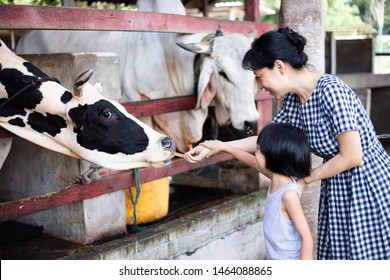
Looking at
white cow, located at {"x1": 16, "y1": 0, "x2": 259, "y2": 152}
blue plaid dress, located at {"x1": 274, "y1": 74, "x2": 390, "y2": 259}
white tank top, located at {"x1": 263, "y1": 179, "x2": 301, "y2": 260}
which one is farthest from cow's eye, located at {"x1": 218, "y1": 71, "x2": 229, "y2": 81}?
white tank top, located at {"x1": 263, "y1": 179, "x2": 301, "y2": 260}

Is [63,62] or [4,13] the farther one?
[63,62]

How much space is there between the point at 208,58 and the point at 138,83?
58cm

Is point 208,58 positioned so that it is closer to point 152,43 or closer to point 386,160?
point 152,43

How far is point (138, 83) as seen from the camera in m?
4.16

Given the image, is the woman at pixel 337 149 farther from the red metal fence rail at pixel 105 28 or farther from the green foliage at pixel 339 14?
the green foliage at pixel 339 14

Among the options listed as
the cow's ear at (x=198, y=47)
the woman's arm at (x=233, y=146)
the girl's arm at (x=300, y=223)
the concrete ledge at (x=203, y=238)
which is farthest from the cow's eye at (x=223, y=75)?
the girl's arm at (x=300, y=223)

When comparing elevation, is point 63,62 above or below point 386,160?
above

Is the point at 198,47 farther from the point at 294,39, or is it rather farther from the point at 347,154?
the point at 347,154

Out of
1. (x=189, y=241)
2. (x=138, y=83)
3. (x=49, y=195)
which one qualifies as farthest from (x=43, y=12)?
(x=189, y=241)

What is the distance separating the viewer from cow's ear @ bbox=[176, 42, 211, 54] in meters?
3.88

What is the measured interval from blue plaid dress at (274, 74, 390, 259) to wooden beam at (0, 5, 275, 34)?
55.3 inches

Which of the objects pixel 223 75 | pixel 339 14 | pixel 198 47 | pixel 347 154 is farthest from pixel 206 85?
pixel 339 14

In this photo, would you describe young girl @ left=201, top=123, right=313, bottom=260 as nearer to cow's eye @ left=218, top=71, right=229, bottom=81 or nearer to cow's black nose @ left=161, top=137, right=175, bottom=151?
cow's black nose @ left=161, top=137, right=175, bottom=151

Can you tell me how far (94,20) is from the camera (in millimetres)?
3199
